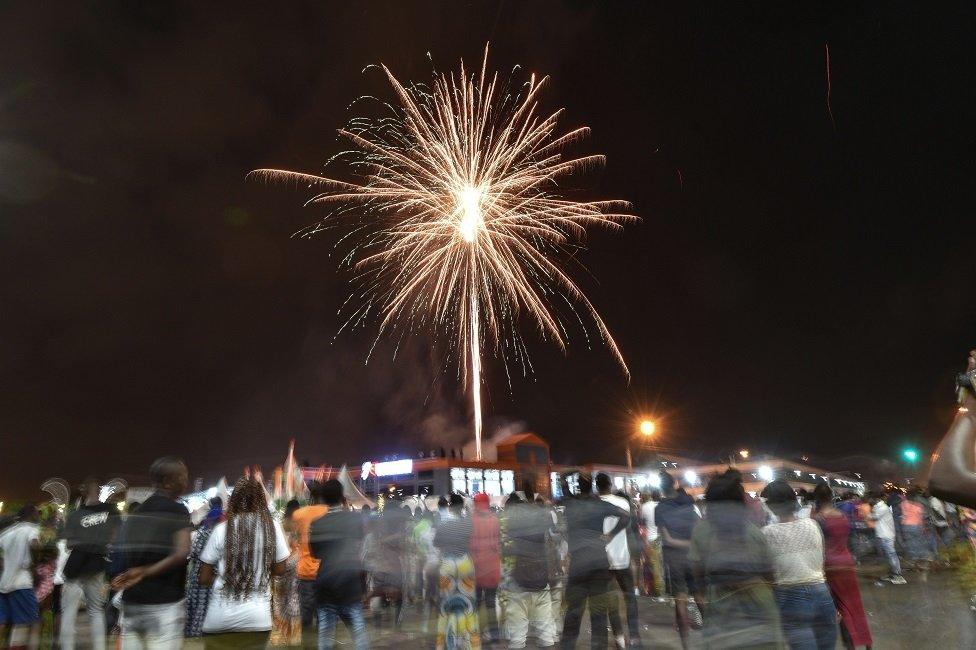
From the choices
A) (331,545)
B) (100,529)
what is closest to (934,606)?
(331,545)

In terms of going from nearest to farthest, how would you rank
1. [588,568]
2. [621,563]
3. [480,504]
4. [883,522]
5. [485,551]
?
[588,568], [621,563], [485,551], [480,504], [883,522]

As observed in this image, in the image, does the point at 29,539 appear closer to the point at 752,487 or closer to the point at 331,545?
the point at 331,545

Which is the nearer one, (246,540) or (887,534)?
(246,540)

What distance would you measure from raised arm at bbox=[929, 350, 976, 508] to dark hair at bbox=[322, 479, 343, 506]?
5.00m

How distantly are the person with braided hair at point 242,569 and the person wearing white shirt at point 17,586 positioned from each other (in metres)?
4.29

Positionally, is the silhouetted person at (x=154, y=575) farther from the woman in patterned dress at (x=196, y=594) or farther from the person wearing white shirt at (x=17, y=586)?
the person wearing white shirt at (x=17, y=586)

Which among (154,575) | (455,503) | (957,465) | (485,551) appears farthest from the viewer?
(455,503)

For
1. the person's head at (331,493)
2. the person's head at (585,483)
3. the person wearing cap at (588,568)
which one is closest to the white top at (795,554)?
the person wearing cap at (588,568)

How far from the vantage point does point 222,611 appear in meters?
4.27

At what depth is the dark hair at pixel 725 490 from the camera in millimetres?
4910

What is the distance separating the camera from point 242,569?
4.39m

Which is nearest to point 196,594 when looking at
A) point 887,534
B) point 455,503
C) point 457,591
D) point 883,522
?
point 457,591

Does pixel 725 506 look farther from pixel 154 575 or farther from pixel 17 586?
pixel 17 586

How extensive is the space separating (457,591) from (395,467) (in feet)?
252
